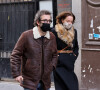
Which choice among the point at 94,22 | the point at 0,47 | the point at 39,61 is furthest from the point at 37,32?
the point at 0,47

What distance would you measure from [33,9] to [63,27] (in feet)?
7.81

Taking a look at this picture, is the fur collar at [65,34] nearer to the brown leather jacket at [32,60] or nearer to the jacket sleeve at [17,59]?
the brown leather jacket at [32,60]

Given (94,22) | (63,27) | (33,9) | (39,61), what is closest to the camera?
(39,61)

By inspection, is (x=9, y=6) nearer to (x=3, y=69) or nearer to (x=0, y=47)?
(x=0, y=47)

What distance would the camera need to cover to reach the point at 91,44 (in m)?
6.34

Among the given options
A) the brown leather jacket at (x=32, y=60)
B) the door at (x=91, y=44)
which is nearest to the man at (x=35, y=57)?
the brown leather jacket at (x=32, y=60)

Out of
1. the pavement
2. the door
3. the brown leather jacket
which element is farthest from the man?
the pavement

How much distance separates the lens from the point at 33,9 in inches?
282

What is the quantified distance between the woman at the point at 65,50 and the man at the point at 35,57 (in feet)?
3.38

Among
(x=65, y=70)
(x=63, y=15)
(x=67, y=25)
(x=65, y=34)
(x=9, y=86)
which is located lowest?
(x=9, y=86)

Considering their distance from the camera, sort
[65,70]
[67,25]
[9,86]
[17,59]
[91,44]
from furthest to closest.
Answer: [9,86] → [91,44] → [65,70] → [67,25] → [17,59]

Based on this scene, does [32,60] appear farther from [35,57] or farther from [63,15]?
[63,15]

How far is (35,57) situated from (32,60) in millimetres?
55

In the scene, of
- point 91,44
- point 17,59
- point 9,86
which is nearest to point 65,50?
point 17,59
